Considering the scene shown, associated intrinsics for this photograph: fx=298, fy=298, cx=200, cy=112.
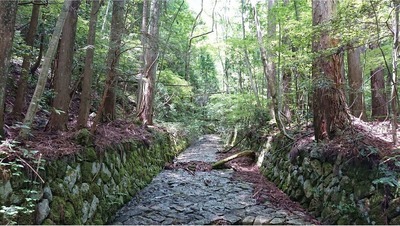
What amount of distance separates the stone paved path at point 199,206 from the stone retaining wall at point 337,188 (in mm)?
489

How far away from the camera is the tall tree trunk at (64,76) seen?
5.33 meters

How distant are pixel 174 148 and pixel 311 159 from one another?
7.97 m

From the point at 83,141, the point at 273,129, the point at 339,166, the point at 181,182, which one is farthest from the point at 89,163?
the point at 273,129

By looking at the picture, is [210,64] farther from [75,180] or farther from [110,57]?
[75,180]

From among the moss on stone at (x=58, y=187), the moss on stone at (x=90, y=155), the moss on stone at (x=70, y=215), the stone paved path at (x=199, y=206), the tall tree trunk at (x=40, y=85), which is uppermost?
the tall tree trunk at (x=40, y=85)

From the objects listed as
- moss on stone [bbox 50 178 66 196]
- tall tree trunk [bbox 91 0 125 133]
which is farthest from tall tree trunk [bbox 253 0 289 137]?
moss on stone [bbox 50 178 66 196]

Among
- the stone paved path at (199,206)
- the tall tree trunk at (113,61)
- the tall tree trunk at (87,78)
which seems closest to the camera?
the stone paved path at (199,206)

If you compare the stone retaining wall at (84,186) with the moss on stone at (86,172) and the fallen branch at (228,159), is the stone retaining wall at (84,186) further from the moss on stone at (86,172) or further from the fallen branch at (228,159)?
the fallen branch at (228,159)

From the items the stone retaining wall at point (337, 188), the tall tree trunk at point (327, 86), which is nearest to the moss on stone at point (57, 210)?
the stone retaining wall at point (337, 188)

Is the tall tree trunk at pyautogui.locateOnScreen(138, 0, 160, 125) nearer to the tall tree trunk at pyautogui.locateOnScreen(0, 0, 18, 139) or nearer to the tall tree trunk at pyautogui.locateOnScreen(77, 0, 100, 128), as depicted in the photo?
the tall tree trunk at pyautogui.locateOnScreen(77, 0, 100, 128)

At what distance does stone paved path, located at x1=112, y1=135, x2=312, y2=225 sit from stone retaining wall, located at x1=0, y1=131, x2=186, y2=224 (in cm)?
32

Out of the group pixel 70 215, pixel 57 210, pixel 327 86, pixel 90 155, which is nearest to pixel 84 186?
pixel 90 155

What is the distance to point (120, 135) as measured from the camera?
7.18 meters

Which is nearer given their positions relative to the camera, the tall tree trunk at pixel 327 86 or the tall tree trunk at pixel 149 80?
the tall tree trunk at pixel 327 86
